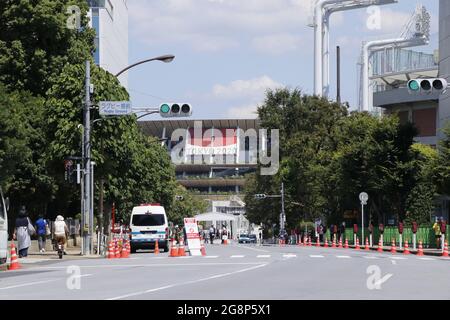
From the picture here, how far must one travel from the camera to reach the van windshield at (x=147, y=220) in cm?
5222

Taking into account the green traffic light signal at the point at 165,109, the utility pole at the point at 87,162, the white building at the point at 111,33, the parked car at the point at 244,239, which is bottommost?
the parked car at the point at 244,239

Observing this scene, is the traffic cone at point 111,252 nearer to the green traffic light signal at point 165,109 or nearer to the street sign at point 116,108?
the street sign at point 116,108

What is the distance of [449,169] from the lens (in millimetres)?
54688

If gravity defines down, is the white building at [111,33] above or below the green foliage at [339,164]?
above

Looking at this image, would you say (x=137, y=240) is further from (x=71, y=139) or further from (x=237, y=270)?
(x=237, y=270)

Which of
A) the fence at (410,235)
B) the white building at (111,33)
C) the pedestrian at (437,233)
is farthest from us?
the white building at (111,33)

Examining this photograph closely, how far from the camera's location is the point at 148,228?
5203 centimetres

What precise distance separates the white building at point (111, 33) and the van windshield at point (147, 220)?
52149mm

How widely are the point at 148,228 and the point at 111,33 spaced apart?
64951 mm

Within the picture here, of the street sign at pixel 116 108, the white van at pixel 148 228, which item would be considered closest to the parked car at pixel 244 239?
the white van at pixel 148 228

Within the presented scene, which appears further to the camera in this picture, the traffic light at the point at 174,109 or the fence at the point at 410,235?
the fence at the point at 410,235

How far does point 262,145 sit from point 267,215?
31.2ft

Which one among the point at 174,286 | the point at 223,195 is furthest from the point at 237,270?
the point at 223,195

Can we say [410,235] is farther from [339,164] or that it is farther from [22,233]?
[22,233]
